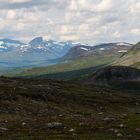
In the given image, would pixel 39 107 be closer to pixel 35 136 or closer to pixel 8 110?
pixel 8 110

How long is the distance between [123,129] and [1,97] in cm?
5750

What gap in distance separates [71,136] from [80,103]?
85345 millimetres

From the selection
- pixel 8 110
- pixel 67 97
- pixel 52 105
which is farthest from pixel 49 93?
pixel 8 110

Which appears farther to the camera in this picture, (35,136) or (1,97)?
(1,97)

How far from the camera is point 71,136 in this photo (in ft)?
136

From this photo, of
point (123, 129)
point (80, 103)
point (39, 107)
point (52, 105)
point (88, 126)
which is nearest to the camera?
point (123, 129)

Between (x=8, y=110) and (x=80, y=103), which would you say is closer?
(x=8, y=110)

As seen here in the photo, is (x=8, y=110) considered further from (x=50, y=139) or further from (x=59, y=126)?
(x=50, y=139)

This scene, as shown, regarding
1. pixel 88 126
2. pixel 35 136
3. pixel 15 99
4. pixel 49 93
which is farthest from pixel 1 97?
pixel 35 136

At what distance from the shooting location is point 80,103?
12662cm

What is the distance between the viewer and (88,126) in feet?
172

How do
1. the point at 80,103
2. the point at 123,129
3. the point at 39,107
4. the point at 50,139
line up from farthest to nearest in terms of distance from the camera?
1. the point at 80,103
2. the point at 39,107
3. the point at 123,129
4. the point at 50,139

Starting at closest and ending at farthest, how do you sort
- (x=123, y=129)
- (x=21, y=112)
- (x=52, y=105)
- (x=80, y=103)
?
(x=123, y=129)
(x=21, y=112)
(x=52, y=105)
(x=80, y=103)

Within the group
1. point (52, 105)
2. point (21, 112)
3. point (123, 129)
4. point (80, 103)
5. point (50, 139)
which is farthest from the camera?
point (80, 103)
